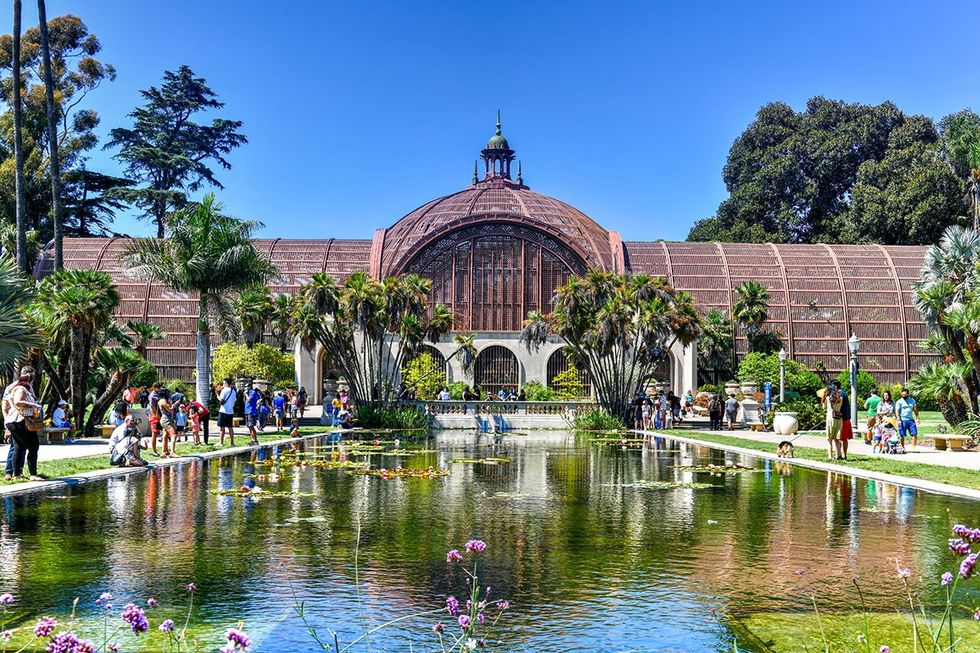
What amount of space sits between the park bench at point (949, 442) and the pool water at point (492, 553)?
36.0 ft

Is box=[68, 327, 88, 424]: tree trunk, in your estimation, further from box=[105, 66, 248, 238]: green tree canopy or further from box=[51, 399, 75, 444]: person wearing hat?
box=[105, 66, 248, 238]: green tree canopy

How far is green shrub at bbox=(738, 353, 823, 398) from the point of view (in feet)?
168

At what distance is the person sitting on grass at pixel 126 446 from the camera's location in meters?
20.0

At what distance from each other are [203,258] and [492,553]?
2566cm

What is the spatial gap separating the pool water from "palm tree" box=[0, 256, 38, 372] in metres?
6.06

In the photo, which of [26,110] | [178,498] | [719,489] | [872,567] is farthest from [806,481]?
[26,110]

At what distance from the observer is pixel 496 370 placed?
6006 cm

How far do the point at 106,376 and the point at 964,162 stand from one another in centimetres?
5691

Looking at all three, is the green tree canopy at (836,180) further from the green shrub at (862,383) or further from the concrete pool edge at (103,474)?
the concrete pool edge at (103,474)

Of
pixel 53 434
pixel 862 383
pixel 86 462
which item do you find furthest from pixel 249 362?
pixel 862 383

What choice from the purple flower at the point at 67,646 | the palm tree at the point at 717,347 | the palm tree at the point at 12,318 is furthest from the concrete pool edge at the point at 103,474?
the palm tree at the point at 717,347

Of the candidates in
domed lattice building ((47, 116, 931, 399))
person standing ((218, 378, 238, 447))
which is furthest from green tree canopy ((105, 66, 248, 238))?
person standing ((218, 378, 238, 447))

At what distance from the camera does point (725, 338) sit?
5916 centimetres

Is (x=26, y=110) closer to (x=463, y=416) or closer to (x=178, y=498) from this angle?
(x=463, y=416)
